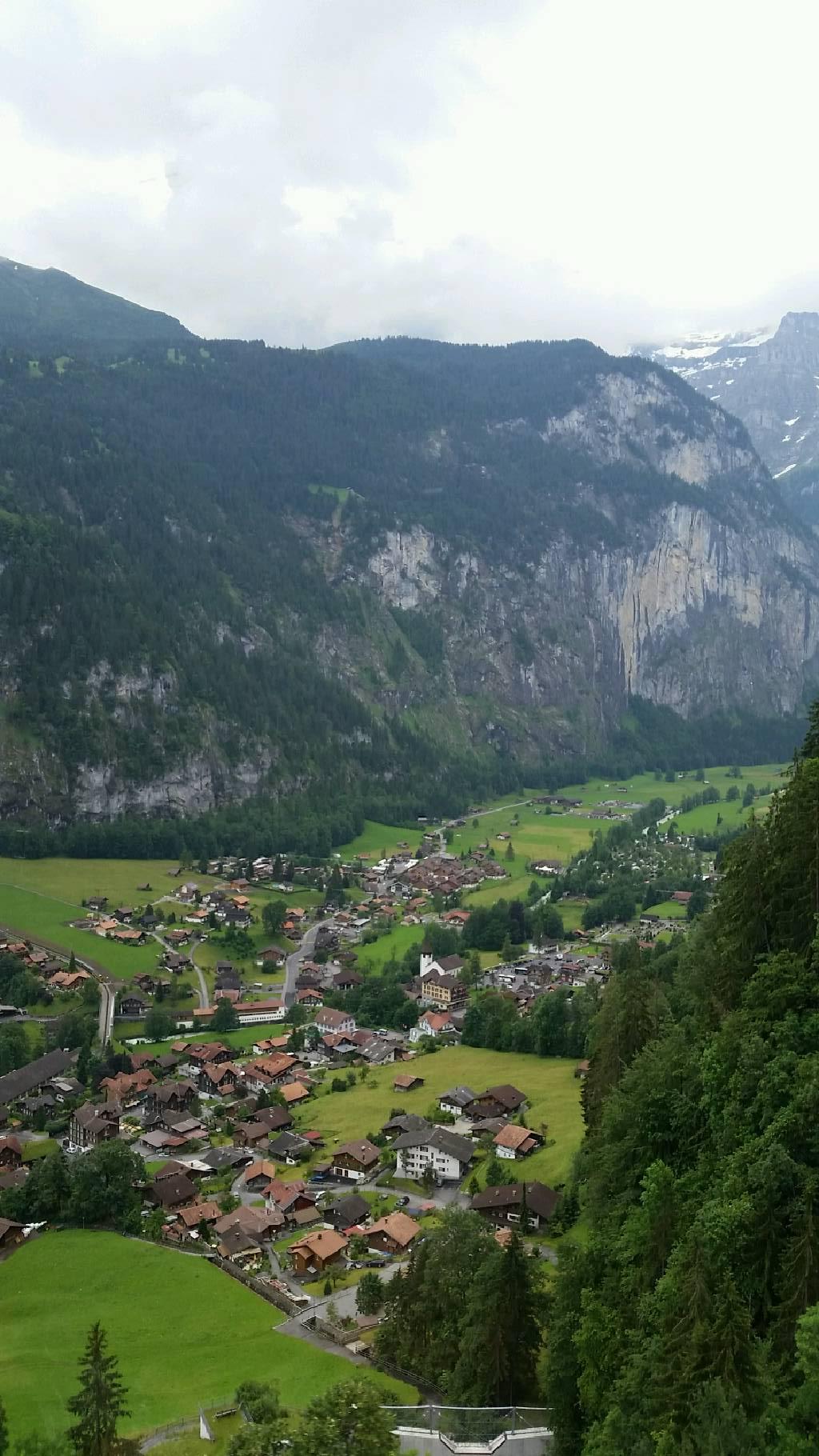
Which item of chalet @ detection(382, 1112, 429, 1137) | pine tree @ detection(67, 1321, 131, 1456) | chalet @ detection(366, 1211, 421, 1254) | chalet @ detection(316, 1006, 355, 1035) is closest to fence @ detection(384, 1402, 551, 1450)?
pine tree @ detection(67, 1321, 131, 1456)

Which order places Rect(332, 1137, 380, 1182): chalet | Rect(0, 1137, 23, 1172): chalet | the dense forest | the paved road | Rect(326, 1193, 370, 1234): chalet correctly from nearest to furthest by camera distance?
the dense forest < Rect(326, 1193, 370, 1234): chalet < Rect(332, 1137, 380, 1182): chalet < Rect(0, 1137, 23, 1172): chalet < the paved road

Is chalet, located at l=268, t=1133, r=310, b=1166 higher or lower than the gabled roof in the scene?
lower

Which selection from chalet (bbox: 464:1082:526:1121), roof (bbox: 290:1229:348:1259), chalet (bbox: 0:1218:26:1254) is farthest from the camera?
chalet (bbox: 464:1082:526:1121)

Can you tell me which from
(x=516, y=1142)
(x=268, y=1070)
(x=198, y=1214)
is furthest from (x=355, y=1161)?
(x=268, y=1070)

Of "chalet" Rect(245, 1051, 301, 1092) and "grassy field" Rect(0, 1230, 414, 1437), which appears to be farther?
"chalet" Rect(245, 1051, 301, 1092)

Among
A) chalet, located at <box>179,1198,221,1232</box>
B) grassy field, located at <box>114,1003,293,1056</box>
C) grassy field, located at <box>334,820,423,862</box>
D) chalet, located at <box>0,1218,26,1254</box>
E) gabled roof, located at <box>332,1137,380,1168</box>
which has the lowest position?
grassy field, located at <box>114,1003,293,1056</box>

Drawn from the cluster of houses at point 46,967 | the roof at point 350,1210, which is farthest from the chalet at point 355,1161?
the cluster of houses at point 46,967

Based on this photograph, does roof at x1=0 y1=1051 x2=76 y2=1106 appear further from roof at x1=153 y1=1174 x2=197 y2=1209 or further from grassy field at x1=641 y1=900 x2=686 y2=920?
grassy field at x1=641 y1=900 x2=686 y2=920
